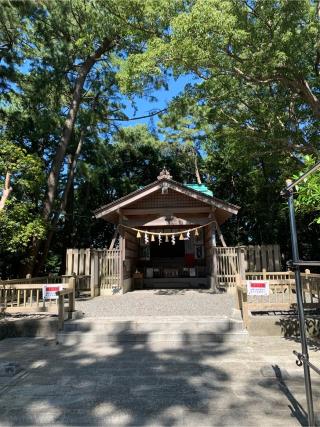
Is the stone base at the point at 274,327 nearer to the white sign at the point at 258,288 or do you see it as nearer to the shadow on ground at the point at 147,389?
the white sign at the point at 258,288

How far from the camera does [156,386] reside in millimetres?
4855

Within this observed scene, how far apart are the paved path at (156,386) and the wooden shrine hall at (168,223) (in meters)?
7.66

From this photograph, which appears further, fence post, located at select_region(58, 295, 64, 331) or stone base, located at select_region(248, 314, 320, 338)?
fence post, located at select_region(58, 295, 64, 331)

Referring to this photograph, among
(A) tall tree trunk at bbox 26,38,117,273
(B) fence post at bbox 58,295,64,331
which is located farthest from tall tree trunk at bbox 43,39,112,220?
(B) fence post at bbox 58,295,64,331

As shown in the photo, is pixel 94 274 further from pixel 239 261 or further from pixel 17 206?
pixel 239 261

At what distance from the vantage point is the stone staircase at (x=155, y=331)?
7375 millimetres

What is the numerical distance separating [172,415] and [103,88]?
1833cm

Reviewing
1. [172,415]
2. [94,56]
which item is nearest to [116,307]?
[172,415]

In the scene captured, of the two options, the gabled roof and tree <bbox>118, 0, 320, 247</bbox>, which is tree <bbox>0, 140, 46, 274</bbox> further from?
tree <bbox>118, 0, 320, 247</bbox>

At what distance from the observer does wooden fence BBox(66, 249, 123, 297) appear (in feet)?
46.6

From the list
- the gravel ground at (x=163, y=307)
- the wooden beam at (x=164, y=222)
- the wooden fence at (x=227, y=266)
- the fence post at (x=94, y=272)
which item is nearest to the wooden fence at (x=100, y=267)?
the fence post at (x=94, y=272)

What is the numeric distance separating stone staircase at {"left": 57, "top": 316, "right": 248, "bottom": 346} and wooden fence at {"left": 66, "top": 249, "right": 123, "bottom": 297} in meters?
6.04

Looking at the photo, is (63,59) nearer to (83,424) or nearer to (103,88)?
(103,88)

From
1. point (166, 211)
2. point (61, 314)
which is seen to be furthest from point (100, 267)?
point (61, 314)
